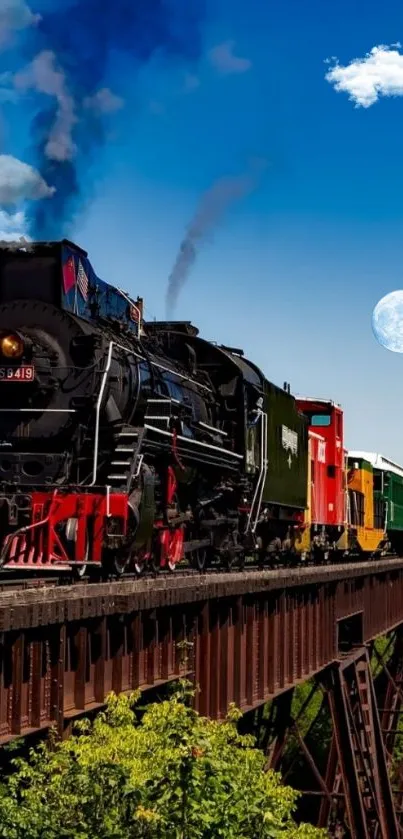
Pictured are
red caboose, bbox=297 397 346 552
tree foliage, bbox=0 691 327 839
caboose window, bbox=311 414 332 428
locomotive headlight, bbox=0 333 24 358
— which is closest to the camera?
tree foliage, bbox=0 691 327 839

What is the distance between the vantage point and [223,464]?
1923cm

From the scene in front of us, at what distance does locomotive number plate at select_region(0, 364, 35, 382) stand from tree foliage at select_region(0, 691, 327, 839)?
607 centimetres

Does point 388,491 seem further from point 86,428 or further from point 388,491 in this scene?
point 86,428

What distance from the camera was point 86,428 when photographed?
47.7 feet

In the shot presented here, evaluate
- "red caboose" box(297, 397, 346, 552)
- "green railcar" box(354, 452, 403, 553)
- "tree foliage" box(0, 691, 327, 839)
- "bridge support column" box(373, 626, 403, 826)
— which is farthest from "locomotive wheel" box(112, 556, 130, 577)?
"green railcar" box(354, 452, 403, 553)

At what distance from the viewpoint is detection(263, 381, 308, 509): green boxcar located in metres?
22.6

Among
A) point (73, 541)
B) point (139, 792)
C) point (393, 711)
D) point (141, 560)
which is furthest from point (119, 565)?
point (393, 711)

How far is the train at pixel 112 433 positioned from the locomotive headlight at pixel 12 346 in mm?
16

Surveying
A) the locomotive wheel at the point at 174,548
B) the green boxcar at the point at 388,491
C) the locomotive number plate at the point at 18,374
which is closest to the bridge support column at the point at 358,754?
the locomotive wheel at the point at 174,548

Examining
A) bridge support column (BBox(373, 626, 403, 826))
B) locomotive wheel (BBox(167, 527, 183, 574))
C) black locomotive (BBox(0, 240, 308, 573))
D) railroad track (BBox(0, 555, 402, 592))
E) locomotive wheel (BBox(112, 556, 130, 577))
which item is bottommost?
bridge support column (BBox(373, 626, 403, 826))

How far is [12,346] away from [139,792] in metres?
7.13

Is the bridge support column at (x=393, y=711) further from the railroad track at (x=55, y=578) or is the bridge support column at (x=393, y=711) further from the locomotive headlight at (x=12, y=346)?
the locomotive headlight at (x=12, y=346)

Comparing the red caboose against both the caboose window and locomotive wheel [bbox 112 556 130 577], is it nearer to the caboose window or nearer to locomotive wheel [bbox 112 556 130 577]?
the caboose window

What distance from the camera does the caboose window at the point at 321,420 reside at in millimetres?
32812
